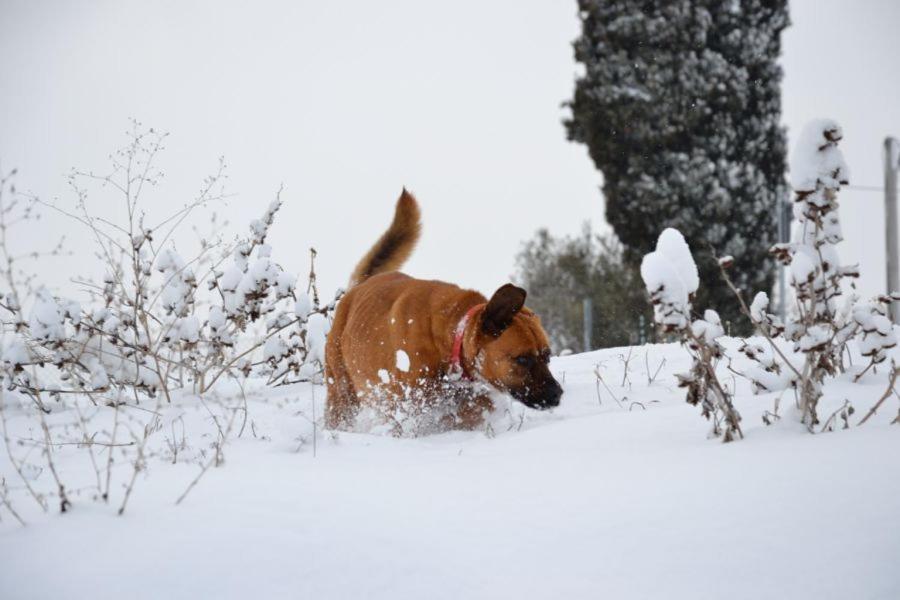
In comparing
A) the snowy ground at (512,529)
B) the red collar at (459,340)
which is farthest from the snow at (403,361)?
the snowy ground at (512,529)

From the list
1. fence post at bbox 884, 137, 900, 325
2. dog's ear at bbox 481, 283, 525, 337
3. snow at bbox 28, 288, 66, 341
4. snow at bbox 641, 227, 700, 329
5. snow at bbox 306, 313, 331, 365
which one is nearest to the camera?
snow at bbox 641, 227, 700, 329

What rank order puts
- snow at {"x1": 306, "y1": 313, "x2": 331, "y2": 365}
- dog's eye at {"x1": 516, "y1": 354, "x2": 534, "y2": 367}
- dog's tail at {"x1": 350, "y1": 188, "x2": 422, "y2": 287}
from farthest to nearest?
dog's tail at {"x1": 350, "y1": 188, "x2": 422, "y2": 287}
snow at {"x1": 306, "y1": 313, "x2": 331, "y2": 365}
dog's eye at {"x1": 516, "y1": 354, "x2": 534, "y2": 367}

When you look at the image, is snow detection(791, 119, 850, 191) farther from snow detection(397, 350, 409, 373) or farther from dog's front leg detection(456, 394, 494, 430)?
snow detection(397, 350, 409, 373)

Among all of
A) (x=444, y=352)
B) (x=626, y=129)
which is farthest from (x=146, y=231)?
(x=626, y=129)

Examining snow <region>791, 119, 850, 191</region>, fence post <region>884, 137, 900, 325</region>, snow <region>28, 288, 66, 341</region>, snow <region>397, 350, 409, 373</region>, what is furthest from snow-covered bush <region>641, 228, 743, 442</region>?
fence post <region>884, 137, 900, 325</region>

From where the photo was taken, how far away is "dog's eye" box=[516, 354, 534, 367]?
4.43 metres

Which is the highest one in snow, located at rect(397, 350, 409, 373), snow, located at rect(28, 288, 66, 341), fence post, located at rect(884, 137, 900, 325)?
fence post, located at rect(884, 137, 900, 325)

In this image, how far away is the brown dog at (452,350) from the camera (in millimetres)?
4367

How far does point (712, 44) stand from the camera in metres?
18.1

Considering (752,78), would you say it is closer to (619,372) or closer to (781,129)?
(781,129)

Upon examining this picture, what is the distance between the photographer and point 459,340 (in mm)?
4359

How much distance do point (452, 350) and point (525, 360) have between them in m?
0.43

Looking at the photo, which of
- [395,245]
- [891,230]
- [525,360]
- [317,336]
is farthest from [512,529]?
[891,230]

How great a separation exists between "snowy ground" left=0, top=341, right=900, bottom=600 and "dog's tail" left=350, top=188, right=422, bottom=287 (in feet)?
11.7
